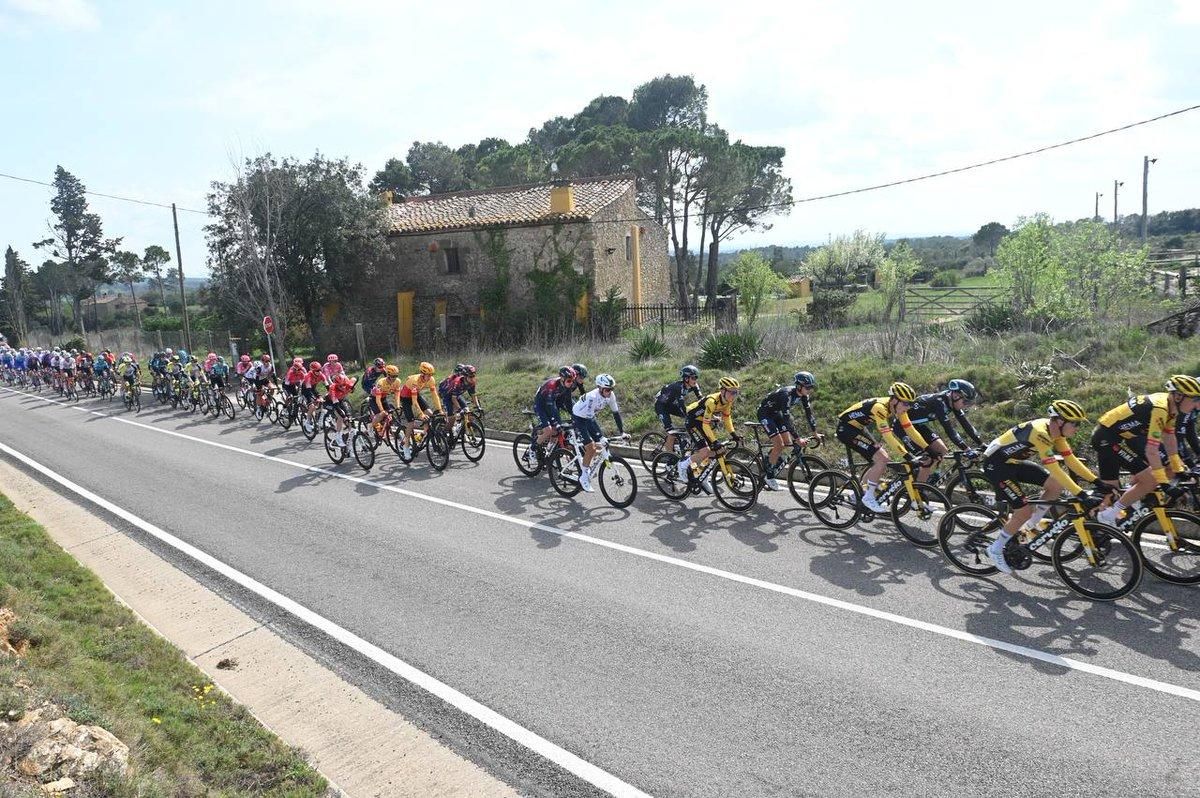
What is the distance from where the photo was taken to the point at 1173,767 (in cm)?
432

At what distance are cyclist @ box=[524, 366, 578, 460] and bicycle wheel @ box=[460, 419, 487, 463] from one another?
2276 mm

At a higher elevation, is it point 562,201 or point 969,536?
point 562,201

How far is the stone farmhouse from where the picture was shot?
30281 millimetres

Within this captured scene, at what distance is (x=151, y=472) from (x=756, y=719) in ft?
42.0

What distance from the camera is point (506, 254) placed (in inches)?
1228

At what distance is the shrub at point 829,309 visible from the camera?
25.2 meters

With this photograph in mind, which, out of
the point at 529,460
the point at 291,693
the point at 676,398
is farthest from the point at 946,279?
the point at 291,693

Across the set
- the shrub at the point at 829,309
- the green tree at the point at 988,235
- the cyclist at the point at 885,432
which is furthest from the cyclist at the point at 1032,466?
the green tree at the point at 988,235

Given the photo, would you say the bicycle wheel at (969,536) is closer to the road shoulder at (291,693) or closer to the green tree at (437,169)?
the road shoulder at (291,693)

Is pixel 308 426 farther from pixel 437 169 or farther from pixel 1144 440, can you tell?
pixel 437 169

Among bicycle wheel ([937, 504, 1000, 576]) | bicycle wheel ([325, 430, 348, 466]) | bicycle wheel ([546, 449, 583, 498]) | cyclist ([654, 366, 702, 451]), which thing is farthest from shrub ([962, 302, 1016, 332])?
bicycle wheel ([325, 430, 348, 466])

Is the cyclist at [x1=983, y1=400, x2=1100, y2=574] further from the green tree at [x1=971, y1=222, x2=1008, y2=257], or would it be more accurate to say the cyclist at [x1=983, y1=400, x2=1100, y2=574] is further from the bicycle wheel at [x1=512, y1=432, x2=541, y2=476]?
the green tree at [x1=971, y1=222, x2=1008, y2=257]

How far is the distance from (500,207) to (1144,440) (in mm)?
29066

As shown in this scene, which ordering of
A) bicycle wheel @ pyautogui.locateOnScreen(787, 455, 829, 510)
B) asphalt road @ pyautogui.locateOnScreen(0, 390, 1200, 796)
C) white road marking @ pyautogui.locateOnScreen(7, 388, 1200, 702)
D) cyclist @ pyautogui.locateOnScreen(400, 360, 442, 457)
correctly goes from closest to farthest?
asphalt road @ pyautogui.locateOnScreen(0, 390, 1200, 796) → white road marking @ pyautogui.locateOnScreen(7, 388, 1200, 702) → bicycle wheel @ pyautogui.locateOnScreen(787, 455, 829, 510) → cyclist @ pyautogui.locateOnScreen(400, 360, 442, 457)
